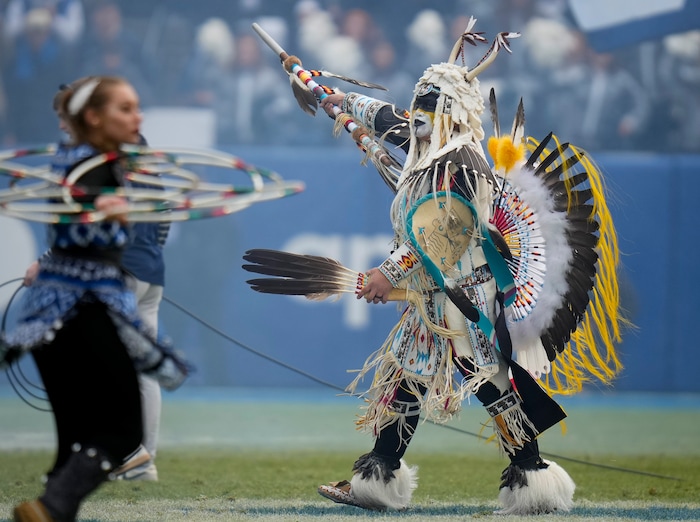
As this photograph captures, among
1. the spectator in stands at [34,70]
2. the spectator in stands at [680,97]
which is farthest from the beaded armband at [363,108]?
the spectator in stands at [680,97]

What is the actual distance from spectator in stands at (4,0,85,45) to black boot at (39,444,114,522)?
7903mm

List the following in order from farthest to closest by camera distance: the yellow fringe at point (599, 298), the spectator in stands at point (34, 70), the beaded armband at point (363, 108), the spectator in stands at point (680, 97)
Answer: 1. the spectator in stands at point (680, 97)
2. the spectator in stands at point (34, 70)
3. the beaded armband at point (363, 108)
4. the yellow fringe at point (599, 298)

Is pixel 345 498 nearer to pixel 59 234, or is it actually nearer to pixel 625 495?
pixel 625 495

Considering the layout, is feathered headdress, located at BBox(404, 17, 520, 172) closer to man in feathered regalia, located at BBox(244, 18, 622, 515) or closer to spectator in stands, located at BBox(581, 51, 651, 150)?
man in feathered regalia, located at BBox(244, 18, 622, 515)

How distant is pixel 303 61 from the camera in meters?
10.8

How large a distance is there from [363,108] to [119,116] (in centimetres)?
187

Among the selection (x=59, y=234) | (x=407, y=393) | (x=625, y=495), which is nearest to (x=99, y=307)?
(x=59, y=234)

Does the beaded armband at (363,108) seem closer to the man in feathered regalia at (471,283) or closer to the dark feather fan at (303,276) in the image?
the man in feathered regalia at (471,283)

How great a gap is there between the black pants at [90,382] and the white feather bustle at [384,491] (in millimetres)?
1419

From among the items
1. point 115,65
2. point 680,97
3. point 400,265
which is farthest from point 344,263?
point 400,265

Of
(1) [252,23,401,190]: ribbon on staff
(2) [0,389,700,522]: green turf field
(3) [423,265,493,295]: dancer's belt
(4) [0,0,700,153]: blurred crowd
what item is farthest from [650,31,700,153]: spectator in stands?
(3) [423,265,493,295]: dancer's belt

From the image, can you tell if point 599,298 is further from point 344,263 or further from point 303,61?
point 303,61

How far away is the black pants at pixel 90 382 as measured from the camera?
3.70 meters

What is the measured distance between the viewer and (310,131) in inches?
429
